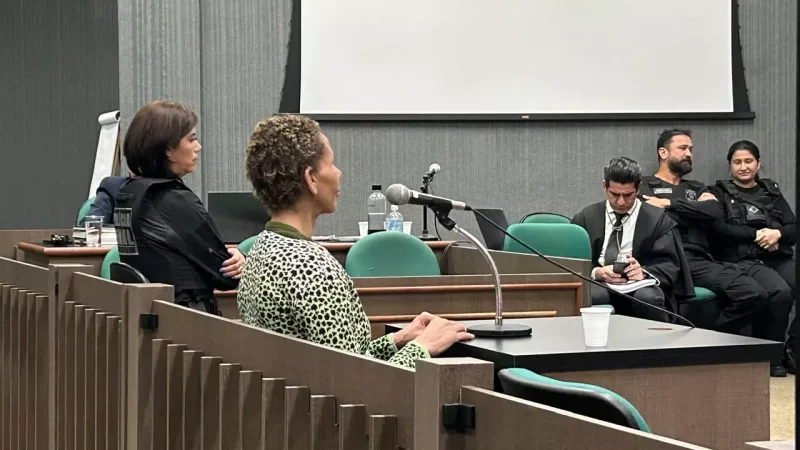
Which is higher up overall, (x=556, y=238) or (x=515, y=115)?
(x=515, y=115)

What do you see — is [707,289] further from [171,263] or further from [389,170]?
[171,263]

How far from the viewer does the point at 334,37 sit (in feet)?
23.0

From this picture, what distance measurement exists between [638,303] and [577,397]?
3952mm

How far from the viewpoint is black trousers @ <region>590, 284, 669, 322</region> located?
17.0 feet

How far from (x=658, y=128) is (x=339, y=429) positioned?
6274 millimetres

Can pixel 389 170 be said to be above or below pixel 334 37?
below

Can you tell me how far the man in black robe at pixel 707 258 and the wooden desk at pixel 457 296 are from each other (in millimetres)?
2474

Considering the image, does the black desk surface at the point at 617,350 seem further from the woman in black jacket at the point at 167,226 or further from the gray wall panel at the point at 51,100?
the gray wall panel at the point at 51,100

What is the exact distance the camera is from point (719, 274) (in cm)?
639

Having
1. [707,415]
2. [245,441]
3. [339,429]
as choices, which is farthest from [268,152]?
[707,415]

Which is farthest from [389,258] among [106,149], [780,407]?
[106,149]

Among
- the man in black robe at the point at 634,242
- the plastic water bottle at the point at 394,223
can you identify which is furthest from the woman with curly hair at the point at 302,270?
the plastic water bottle at the point at 394,223

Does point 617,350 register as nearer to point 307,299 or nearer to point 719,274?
point 307,299

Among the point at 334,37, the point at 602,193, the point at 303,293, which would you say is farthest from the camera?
the point at 602,193
